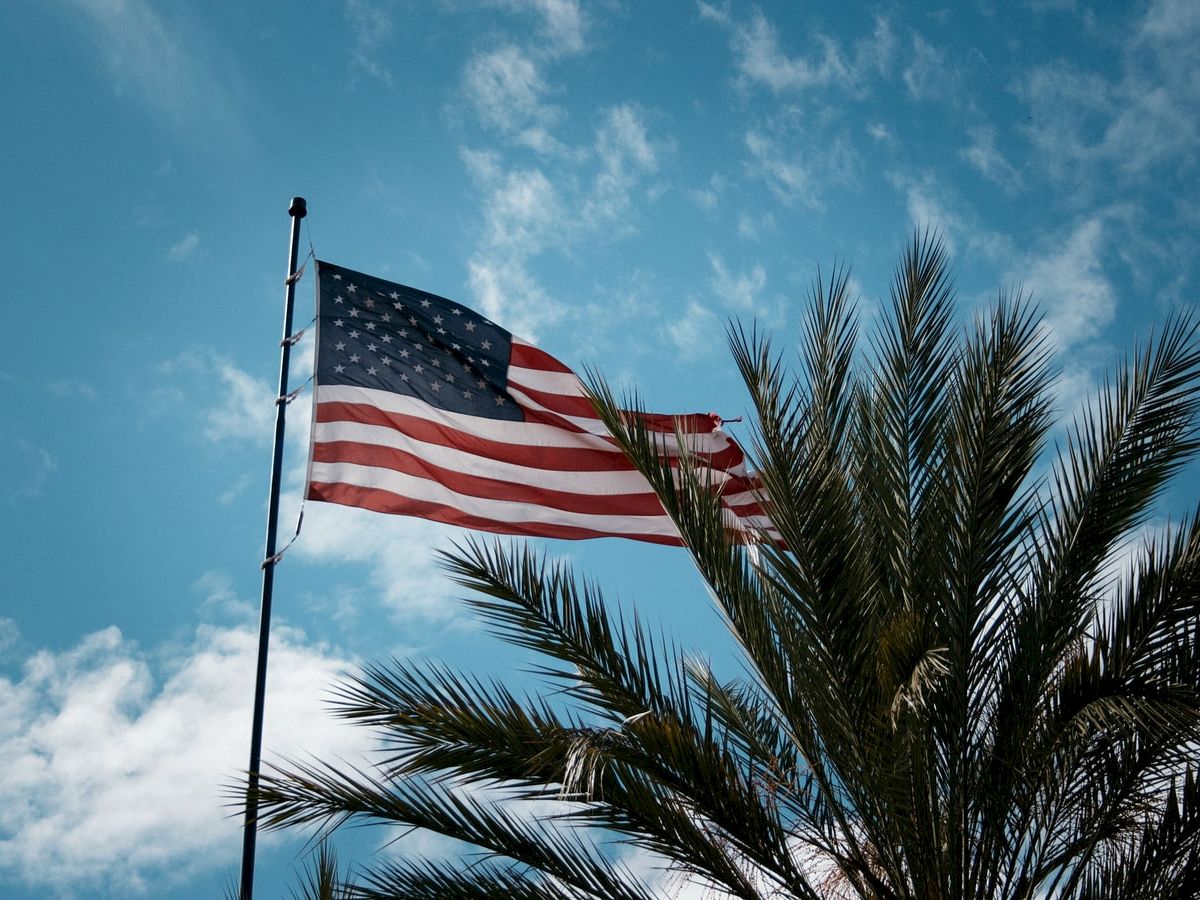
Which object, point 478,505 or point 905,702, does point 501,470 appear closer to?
→ point 478,505

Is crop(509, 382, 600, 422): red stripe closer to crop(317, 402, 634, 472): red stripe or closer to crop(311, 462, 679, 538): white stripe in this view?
crop(317, 402, 634, 472): red stripe

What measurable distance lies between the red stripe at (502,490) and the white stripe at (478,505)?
4cm

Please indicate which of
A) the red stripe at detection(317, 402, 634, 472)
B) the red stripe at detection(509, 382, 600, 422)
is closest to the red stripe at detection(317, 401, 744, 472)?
the red stripe at detection(317, 402, 634, 472)

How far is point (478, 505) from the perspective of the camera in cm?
962

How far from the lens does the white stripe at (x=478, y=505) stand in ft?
30.6

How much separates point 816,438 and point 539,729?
7.31 feet

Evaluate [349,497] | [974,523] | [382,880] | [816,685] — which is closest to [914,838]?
[816,685]

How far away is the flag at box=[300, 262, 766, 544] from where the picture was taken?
9492mm

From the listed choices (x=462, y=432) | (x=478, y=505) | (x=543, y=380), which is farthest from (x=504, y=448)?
(x=543, y=380)

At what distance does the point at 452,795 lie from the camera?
666 cm

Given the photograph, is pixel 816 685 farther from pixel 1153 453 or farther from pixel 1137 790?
pixel 1153 453

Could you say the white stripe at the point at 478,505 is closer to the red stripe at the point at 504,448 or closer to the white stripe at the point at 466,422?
the red stripe at the point at 504,448

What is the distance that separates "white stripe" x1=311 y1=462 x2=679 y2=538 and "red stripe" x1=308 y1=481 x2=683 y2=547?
26 mm

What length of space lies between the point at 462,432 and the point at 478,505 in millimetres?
618
